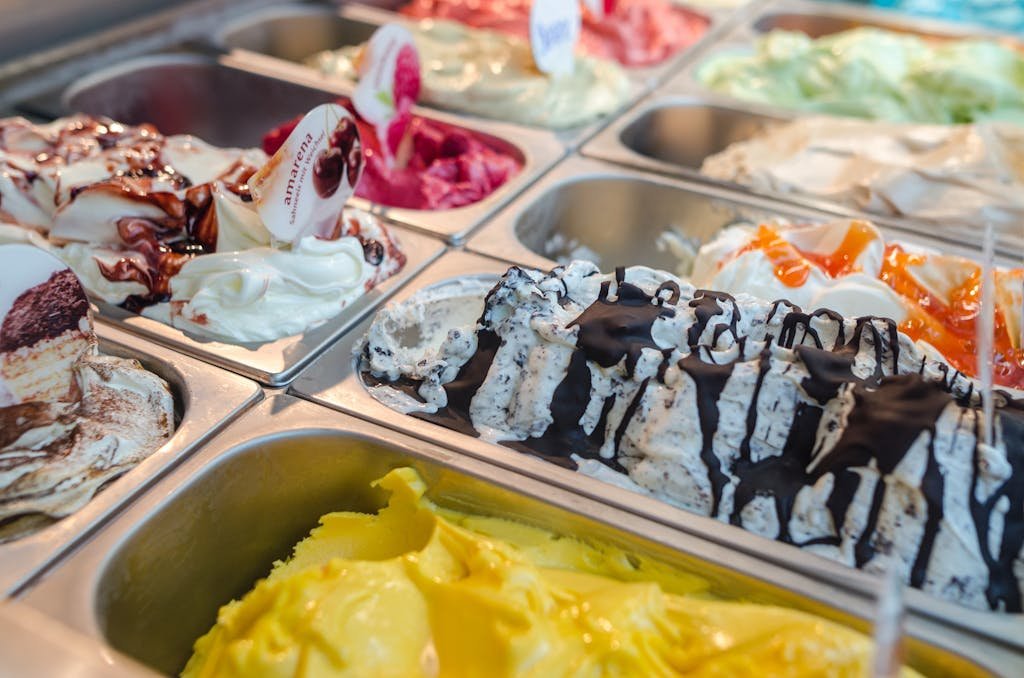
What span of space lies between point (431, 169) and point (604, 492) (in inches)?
45.7

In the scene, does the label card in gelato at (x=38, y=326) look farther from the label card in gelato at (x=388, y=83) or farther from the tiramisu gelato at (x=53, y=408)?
the label card in gelato at (x=388, y=83)

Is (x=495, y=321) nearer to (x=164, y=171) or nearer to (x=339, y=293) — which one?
(x=339, y=293)

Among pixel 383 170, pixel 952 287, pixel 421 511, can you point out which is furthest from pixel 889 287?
pixel 383 170

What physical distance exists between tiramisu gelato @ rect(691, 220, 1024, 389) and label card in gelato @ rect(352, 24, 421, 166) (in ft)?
2.57

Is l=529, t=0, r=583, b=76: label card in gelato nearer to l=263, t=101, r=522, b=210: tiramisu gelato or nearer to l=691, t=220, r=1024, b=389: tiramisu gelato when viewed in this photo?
l=263, t=101, r=522, b=210: tiramisu gelato

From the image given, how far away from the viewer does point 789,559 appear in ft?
3.51

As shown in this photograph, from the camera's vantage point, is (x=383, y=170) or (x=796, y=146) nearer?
(x=383, y=170)

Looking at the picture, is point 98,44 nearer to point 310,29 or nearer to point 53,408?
point 310,29

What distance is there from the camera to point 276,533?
52.1 inches

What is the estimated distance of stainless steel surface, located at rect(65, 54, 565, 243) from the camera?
230 cm

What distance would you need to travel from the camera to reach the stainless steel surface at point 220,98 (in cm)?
230

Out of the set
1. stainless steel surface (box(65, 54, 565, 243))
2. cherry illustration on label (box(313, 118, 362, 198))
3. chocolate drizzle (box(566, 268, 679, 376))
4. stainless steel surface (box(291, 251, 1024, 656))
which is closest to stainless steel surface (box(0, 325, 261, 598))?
stainless steel surface (box(291, 251, 1024, 656))

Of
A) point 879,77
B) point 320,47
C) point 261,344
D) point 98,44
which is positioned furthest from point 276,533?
point 879,77

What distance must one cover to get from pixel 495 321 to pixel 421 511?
32 centimetres
